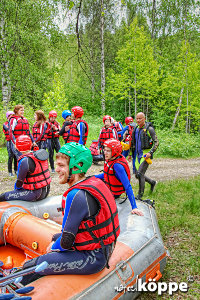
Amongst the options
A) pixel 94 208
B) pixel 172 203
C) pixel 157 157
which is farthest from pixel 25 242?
pixel 157 157

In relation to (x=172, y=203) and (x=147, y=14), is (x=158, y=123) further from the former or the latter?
(x=172, y=203)

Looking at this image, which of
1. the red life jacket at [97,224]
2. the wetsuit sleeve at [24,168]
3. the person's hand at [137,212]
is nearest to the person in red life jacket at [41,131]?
the wetsuit sleeve at [24,168]

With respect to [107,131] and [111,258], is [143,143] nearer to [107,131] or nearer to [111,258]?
[107,131]

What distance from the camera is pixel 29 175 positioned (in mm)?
4539

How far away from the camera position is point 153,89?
813 inches

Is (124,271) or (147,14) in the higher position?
(147,14)

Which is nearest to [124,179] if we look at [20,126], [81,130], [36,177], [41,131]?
[36,177]

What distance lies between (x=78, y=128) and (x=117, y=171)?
12.1 ft

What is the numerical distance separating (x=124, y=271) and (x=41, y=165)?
2402mm

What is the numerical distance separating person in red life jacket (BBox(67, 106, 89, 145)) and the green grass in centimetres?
213

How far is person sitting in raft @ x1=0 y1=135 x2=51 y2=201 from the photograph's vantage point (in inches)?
174

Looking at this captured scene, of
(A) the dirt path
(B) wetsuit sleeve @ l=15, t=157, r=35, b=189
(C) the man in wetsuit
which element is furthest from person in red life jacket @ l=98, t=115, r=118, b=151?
(B) wetsuit sleeve @ l=15, t=157, r=35, b=189

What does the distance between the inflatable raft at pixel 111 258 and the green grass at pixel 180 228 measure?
1.32 ft

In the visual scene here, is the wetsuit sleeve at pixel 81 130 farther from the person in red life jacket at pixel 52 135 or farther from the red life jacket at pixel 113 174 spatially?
the red life jacket at pixel 113 174
